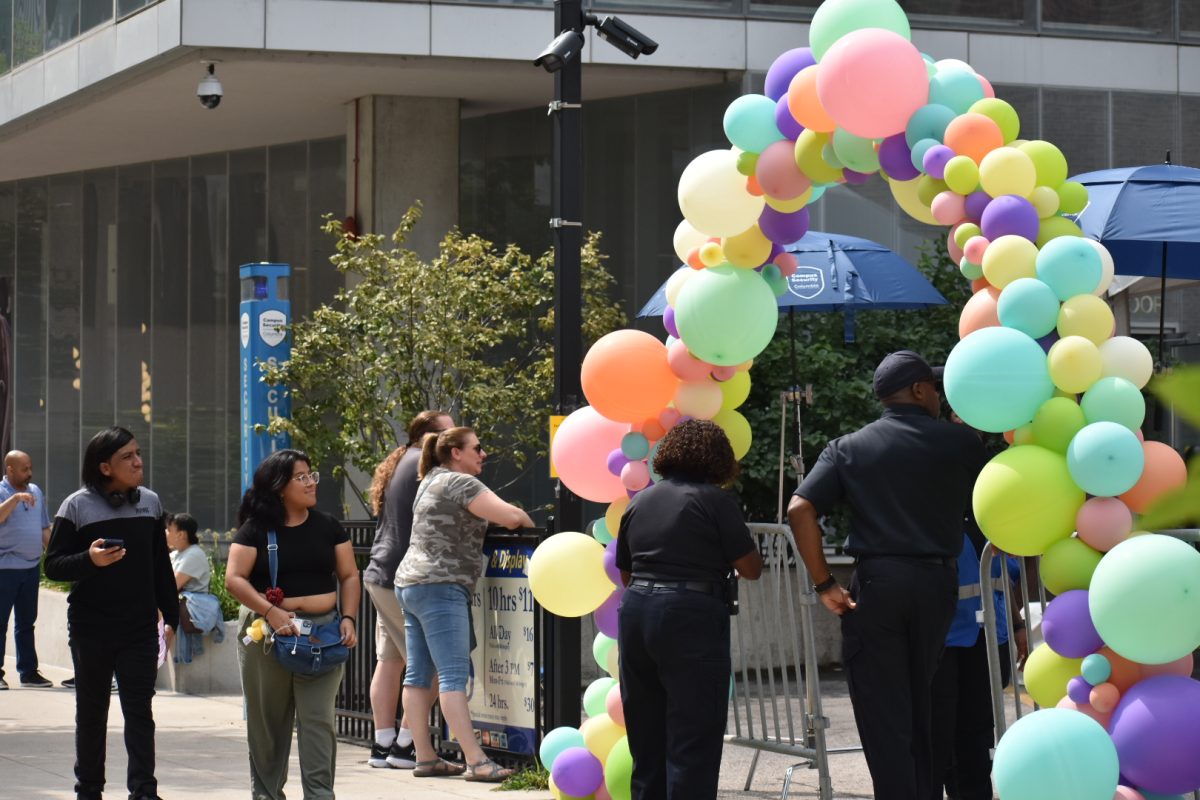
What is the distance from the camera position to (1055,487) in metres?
6.22

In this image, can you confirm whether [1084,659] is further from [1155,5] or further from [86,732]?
[1155,5]

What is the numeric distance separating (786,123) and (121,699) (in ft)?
13.9

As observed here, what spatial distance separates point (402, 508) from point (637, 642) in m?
3.38

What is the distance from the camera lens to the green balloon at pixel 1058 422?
20.7ft

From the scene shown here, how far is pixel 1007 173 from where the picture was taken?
6.61 meters

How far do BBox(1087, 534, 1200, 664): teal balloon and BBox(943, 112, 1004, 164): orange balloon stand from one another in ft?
5.81

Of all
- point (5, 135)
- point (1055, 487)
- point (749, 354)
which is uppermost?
point (5, 135)

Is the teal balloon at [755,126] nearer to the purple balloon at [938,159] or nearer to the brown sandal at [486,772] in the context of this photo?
the purple balloon at [938,159]

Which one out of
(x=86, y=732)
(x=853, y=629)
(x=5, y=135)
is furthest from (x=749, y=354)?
(x=5, y=135)

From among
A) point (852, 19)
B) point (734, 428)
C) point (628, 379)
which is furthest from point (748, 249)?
point (852, 19)

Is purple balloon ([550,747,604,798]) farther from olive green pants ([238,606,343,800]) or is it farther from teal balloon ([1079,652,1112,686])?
teal balloon ([1079,652,1112,686])

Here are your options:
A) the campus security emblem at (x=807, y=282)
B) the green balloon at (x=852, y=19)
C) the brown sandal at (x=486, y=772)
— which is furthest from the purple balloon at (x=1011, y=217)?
the campus security emblem at (x=807, y=282)

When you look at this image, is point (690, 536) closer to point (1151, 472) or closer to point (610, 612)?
point (610, 612)

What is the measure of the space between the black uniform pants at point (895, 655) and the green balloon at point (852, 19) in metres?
2.30
